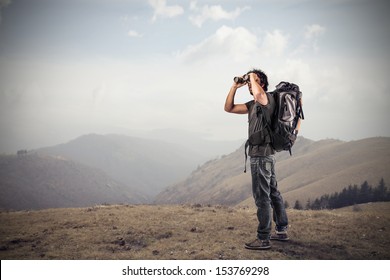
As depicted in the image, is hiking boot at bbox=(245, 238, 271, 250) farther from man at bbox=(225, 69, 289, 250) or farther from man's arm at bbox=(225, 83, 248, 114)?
man's arm at bbox=(225, 83, 248, 114)

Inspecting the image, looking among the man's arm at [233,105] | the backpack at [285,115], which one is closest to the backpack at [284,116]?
the backpack at [285,115]

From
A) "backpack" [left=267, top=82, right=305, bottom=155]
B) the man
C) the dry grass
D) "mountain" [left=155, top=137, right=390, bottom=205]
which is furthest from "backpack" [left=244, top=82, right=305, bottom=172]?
"mountain" [left=155, top=137, right=390, bottom=205]

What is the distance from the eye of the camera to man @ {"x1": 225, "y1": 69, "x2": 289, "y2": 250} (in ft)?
25.7

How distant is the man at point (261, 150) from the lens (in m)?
7.82

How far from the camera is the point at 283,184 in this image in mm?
137625

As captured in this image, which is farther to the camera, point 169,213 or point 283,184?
point 283,184

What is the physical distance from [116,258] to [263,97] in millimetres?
5487

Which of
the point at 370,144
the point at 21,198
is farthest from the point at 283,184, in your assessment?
the point at 21,198

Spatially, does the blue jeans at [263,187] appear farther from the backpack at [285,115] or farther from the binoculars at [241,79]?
the binoculars at [241,79]

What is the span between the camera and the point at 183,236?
400 inches

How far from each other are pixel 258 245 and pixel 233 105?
3.61 meters

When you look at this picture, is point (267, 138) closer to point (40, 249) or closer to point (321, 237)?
point (321, 237)

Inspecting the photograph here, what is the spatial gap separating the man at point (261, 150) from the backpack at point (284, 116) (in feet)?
0.36

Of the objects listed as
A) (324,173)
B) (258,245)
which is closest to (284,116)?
(258,245)
